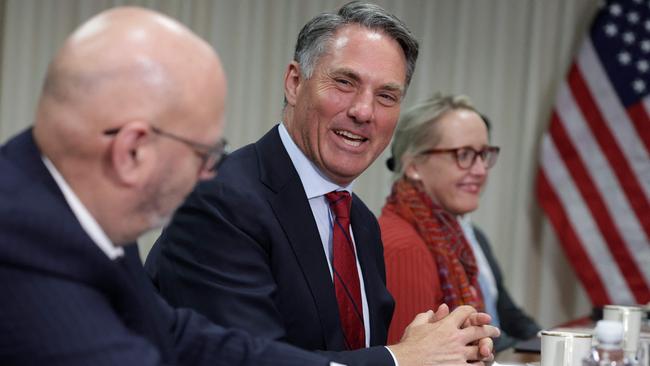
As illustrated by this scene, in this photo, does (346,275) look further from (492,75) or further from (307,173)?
(492,75)

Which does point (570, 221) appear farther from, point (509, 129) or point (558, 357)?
point (558, 357)

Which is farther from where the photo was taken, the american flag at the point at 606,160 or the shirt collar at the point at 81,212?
the american flag at the point at 606,160

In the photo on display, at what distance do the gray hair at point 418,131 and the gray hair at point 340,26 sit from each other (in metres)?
1.33

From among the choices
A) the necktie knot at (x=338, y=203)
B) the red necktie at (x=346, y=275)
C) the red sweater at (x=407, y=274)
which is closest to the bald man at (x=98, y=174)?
the red necktie at (x=346, y=275)

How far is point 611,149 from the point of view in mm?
5688

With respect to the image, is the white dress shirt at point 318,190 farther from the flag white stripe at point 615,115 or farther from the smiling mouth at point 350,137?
the flag white stripe at point 615,115

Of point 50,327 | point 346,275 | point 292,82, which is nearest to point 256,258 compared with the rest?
point 346,275

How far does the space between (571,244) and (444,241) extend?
239 centimetres

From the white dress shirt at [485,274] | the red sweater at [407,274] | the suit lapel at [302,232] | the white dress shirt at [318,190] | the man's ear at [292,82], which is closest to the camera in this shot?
the suit lapel at [302,232]

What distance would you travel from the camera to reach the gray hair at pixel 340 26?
248cm

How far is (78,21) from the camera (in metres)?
5.67

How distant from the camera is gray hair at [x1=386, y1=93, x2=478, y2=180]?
3.87 metres

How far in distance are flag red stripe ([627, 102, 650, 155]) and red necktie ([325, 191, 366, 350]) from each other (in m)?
3.56

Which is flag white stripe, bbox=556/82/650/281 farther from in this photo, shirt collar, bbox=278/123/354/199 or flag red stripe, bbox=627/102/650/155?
shirt collar, bbox=278/123/354/199
